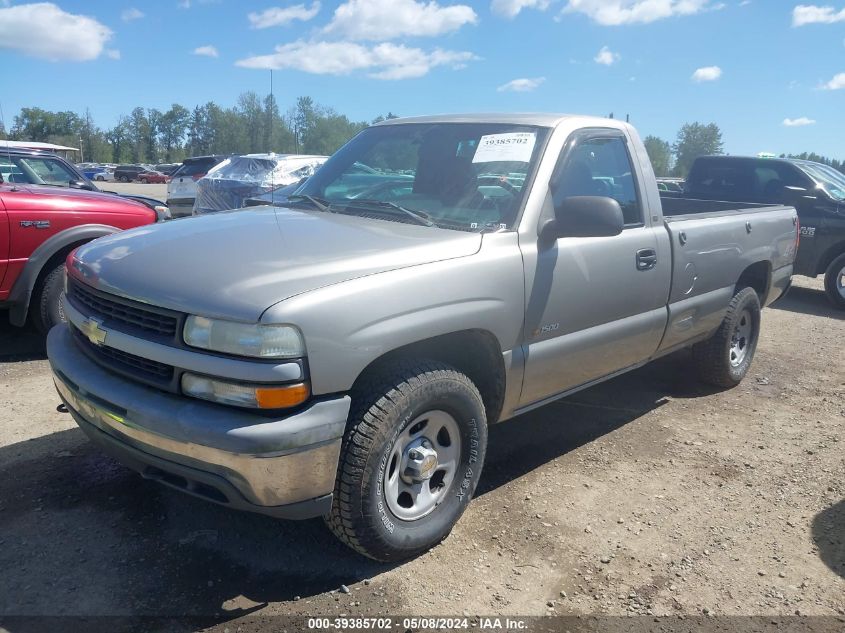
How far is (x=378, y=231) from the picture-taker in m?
3.12

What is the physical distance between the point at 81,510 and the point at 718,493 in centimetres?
321

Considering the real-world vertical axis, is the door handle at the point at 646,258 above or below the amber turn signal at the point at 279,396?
above

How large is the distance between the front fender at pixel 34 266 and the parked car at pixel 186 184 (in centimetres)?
849

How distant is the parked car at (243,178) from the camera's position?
10.4m

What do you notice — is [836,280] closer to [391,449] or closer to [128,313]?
[391,449]

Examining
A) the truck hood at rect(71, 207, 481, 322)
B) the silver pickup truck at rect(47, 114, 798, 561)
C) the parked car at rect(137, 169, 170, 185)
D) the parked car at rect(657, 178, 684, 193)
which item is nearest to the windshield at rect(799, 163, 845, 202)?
the parked car at rect(657, 178, 684, 193)

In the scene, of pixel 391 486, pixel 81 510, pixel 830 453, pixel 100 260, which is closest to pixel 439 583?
pixel 391 486

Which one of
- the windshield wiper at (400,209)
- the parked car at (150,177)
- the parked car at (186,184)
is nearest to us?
the windshield wiper at (400,209)

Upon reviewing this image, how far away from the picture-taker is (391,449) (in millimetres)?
2732

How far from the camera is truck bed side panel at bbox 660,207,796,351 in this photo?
4293mm

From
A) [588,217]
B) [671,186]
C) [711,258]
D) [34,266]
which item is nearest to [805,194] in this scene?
[711,258]

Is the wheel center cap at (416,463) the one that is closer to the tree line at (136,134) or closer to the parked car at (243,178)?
the parked car at (243,178)

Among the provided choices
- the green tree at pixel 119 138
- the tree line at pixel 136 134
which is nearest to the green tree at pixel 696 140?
the tree line at pixel 136 134

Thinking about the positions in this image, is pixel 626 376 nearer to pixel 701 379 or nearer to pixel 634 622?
pixel 701 379
